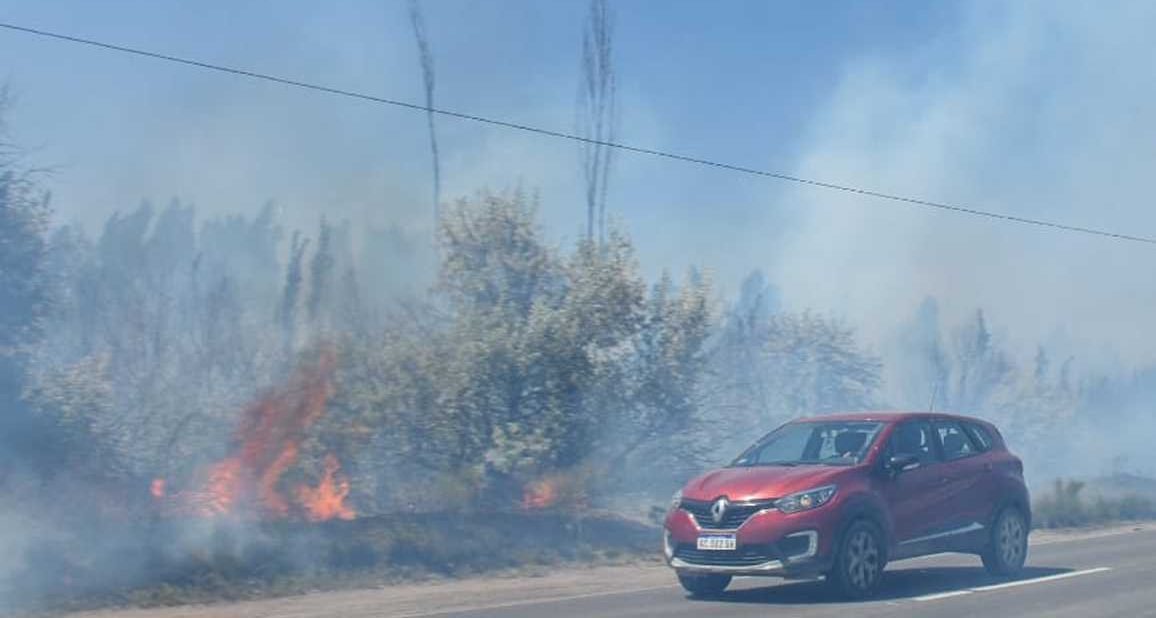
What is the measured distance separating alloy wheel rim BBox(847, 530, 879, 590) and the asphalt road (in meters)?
0.24

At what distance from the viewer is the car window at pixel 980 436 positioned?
14.2m

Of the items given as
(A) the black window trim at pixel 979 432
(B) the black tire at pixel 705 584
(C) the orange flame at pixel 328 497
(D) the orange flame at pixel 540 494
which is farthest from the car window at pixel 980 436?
(C) the orange flame at pixel 328 497

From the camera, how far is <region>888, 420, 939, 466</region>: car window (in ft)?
43.0

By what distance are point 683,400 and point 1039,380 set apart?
3203 cm

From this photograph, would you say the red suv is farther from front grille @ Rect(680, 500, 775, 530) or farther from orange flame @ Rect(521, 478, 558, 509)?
orange flame @ Rect(521, 478, 558, 509)

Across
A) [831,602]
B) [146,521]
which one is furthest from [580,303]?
[831,602]

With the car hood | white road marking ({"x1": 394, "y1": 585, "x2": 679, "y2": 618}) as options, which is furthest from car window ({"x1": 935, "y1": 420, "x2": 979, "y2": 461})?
white road marking ({"x1": 394, "y1": 585, "x2": 679, "y2": 618})

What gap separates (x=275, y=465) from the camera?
17266mm

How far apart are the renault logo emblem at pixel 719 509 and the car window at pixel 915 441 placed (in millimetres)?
1874

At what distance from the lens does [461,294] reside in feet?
69.6

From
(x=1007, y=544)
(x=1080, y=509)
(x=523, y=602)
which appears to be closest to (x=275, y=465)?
(x=523, y=602)

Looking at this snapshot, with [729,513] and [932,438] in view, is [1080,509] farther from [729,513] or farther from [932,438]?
[729,513]

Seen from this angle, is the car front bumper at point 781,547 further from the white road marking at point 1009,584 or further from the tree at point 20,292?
the tree at point 20,292

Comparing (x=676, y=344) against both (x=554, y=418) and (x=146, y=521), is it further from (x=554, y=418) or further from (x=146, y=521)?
(x=146, y=521)
